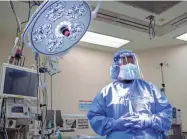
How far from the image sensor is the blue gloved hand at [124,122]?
1459 millimetres

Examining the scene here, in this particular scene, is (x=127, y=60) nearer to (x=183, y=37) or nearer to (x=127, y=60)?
(x=127, y=60)

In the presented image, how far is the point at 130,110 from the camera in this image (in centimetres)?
154

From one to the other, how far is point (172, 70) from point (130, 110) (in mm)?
2799

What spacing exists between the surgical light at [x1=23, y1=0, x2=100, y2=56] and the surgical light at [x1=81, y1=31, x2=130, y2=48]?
2.23 m

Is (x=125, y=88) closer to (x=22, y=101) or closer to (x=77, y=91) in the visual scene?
(x=22, y=101)

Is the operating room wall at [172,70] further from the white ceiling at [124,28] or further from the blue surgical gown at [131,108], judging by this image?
the blue surgical gown at [131,108]

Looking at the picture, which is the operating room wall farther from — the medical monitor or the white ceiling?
the medical monitor

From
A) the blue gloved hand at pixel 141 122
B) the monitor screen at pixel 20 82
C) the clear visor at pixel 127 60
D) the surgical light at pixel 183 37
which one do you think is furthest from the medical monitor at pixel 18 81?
the surgical light at pixel 183 37

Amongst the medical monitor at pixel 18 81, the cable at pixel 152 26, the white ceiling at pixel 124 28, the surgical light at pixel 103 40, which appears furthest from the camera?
the surgical light at pixel 103 40

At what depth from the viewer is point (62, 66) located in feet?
12.8

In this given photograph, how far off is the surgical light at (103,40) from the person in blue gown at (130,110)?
1975mm

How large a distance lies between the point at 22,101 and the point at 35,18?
1502 millimetres

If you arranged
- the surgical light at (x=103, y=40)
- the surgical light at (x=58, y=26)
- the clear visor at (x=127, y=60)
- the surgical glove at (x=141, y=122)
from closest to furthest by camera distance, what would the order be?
1. the surgical light at (x=58, y=26)
2. the surgical glove at (x=141, y=122)
3. the clear visor at (x=127, y=60)
4. the surgical light at (x=103, y=40)

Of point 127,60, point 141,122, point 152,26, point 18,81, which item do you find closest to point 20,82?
point 18,81
